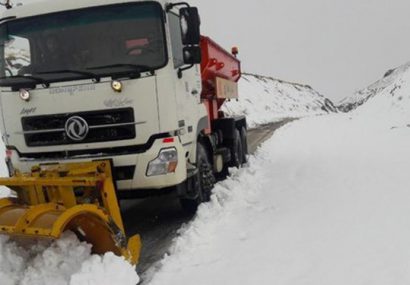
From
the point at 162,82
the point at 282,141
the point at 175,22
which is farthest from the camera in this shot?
the point at 282,141

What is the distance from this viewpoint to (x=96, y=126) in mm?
5086

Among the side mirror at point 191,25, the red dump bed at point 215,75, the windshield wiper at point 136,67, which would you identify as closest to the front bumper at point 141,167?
the windshield wiper at point 136,67

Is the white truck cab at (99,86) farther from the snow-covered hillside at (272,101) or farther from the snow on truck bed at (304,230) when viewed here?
the snow-covered hillside at (272,101)

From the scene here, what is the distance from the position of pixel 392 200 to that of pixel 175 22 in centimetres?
354

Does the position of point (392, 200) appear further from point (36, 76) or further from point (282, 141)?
point (282, 141)

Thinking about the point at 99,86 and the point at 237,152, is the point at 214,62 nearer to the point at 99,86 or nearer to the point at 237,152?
the point at 237,152

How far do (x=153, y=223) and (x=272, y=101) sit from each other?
38.4 m

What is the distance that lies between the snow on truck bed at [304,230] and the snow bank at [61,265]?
1.68 feet

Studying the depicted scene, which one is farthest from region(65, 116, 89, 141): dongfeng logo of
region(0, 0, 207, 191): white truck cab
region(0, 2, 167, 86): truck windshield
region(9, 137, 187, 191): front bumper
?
region(0, 2, 167, 86): truck windshield

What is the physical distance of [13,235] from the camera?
13.1 feet

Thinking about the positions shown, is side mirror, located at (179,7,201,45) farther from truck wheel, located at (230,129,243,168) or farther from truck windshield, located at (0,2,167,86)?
truck wheel, located at (230,129,243,168)

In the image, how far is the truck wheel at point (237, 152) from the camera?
362 inches

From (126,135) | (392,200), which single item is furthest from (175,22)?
(392,200)

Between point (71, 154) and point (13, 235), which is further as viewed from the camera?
point (71, 154)
